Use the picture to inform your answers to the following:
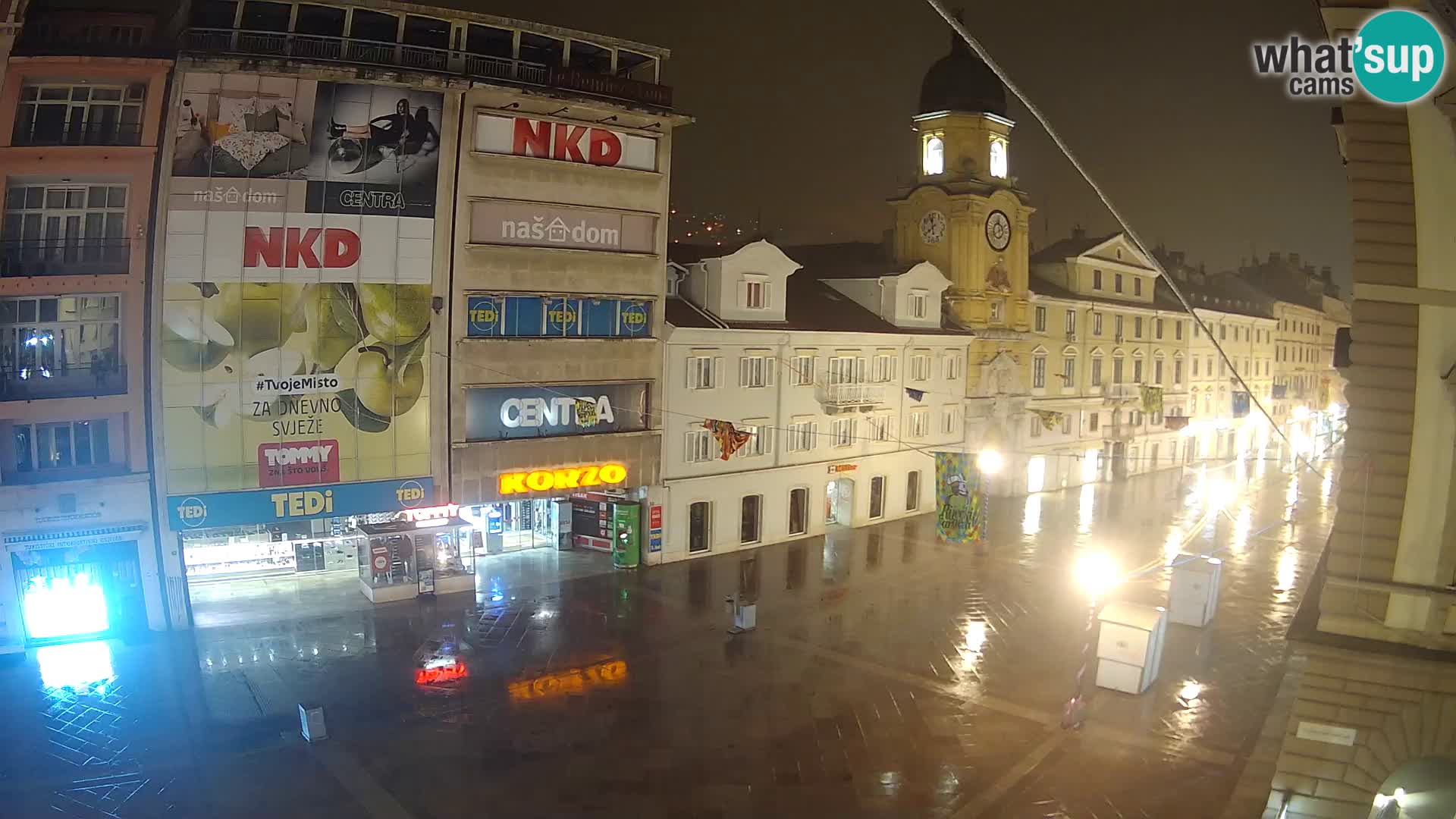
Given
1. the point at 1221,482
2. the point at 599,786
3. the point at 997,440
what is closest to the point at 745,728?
the point at 599,786

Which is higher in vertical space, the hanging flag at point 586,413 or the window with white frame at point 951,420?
the hanging flag at point 586,413

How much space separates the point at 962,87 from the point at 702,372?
21419mm

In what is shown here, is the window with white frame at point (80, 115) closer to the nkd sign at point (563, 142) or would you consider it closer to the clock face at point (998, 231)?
the nkd sign at point (563, 142)

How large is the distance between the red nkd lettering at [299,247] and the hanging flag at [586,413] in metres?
8.04

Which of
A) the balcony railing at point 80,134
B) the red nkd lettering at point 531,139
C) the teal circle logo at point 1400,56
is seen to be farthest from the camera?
the red nkd lettering at point 531,139

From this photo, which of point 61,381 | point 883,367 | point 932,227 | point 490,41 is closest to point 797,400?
point 883,367

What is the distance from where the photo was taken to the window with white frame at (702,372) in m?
34.2

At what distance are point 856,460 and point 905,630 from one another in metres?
14.8

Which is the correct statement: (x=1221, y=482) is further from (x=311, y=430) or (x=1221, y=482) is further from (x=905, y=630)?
(x=311, y=430)

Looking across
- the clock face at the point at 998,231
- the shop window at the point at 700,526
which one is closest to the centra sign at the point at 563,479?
the shop window at the point at 700,526

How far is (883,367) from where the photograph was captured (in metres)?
41.5

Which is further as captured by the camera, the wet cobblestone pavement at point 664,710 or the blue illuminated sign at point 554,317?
the blue illuminated sign at point 554,317

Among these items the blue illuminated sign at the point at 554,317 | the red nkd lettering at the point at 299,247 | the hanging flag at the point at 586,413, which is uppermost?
the red nkd lettering at the point at 299,247

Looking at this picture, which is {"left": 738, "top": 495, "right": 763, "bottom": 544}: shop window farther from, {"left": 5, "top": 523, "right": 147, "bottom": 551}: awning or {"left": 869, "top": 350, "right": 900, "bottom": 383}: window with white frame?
{"left": 5, "top": 523, "right": 147, "bottom": 551}: awning
